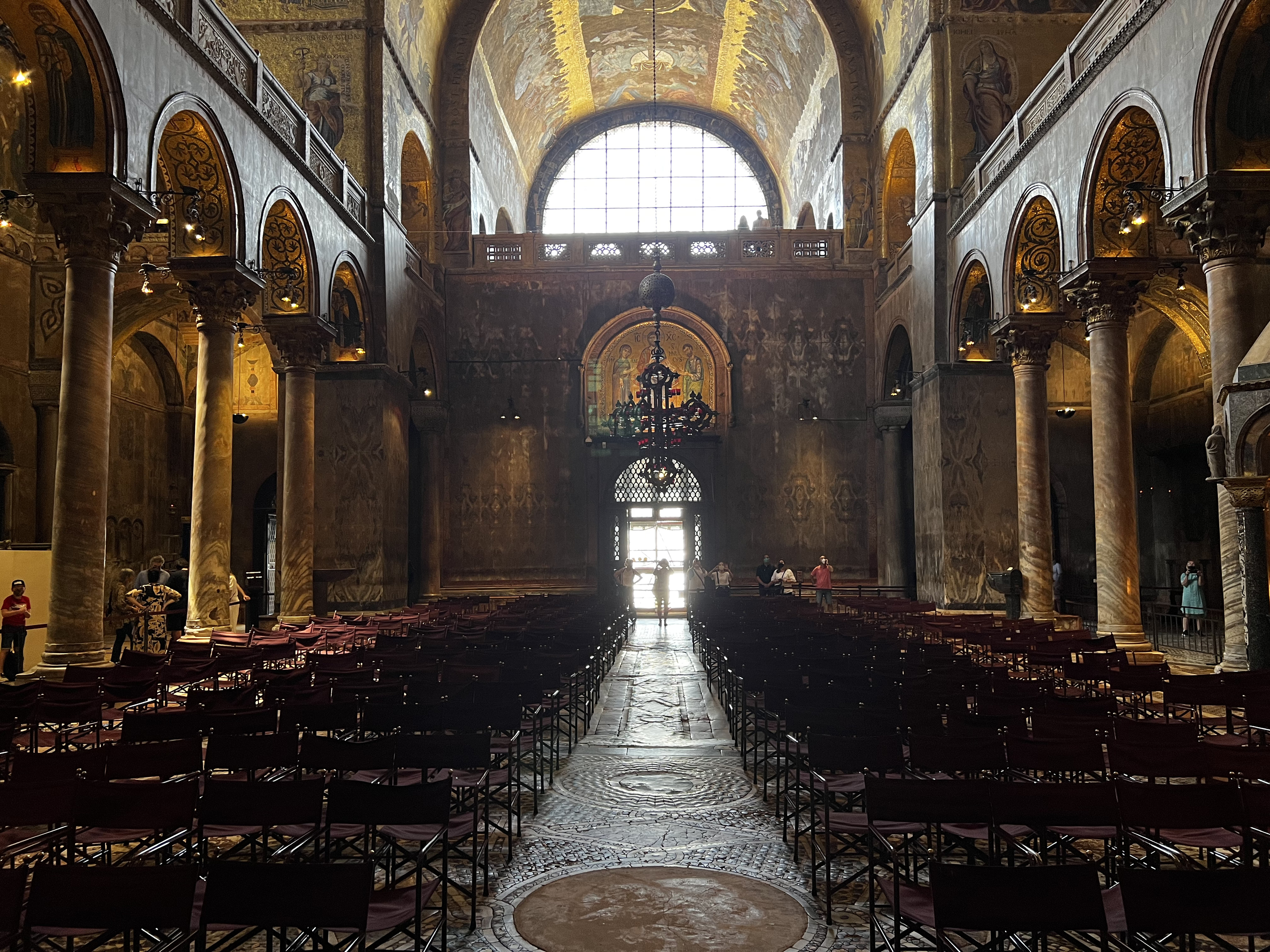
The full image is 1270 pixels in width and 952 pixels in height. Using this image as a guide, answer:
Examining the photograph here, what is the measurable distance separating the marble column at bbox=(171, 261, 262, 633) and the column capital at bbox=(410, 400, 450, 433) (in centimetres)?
1179

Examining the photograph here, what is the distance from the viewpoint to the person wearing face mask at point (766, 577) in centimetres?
2611

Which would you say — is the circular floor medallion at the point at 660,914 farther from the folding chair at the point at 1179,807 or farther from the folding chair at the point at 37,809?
the folding chair at the point at 37,809

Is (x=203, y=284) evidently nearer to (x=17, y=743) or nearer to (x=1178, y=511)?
(x=17, y=743)

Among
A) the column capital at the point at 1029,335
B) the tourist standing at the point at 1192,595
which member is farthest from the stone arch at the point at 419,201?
the tourist standing at the point at 1192,595

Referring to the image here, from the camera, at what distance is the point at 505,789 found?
868 centimetres

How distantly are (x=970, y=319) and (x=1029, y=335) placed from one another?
7.27 ft

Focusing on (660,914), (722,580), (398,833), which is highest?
(722,580)

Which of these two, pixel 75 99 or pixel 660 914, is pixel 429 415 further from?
pixel 660 914

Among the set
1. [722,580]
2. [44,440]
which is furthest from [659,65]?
[44,440]

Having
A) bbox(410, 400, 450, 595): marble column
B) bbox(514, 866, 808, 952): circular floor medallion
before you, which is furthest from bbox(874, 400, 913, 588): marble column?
bbox(514, 866, 808, 952): circular floor medallion

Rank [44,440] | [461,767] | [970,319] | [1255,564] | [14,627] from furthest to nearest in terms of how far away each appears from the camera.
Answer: [44,440] < [970,319] < [14,627] < [1255,564] < [461,767]

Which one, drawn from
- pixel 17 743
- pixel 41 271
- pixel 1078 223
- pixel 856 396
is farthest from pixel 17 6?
pixel 856 396

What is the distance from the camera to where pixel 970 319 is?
20938 millimetres

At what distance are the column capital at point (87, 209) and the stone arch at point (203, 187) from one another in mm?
2795
